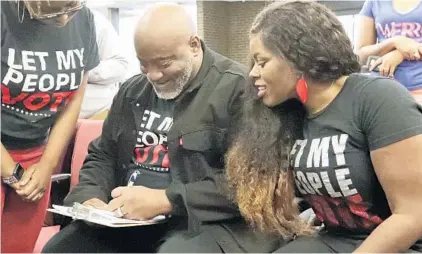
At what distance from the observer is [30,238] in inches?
69.8

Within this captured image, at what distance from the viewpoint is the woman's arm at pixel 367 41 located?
196 centimetres

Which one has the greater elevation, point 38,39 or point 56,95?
point 38,39

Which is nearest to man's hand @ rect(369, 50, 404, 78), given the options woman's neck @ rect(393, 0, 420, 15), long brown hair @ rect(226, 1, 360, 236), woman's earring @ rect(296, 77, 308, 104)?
woman's neck @ rect(393, 0, 420, 15)

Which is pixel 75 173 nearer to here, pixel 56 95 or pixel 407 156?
pixel 56 95

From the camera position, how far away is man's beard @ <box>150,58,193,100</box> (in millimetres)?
1568

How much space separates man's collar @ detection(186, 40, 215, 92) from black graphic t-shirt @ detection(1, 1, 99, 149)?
0.37 metres

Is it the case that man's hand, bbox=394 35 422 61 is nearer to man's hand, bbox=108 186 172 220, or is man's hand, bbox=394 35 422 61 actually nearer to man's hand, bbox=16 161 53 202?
man's hand, bbox=108 186 172 220

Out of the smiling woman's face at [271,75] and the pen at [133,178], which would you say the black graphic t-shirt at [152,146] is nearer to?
the pen at [133,178]

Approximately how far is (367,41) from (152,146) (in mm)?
916

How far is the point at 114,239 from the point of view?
5.16 feet

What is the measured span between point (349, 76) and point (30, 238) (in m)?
1.09

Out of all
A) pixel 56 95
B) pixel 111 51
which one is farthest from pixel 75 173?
pixel 111 51

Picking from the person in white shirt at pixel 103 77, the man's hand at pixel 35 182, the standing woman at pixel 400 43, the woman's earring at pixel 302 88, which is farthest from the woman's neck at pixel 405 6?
the person in white shirt at pixel 103 77

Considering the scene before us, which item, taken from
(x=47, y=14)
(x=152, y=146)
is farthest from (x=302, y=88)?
(x=47, y=14)
